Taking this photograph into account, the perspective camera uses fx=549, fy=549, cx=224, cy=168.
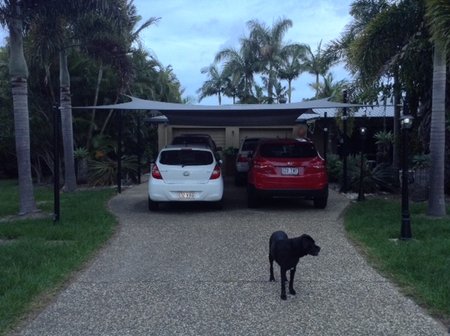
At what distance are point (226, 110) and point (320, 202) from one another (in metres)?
3.03

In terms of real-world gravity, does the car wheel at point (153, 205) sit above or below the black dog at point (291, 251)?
below

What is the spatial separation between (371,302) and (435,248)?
2.44 metres

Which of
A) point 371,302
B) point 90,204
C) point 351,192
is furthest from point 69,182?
point 371,302

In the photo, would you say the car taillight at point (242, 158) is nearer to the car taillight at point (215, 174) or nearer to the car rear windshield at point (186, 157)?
the car rear windshield at point (186, 157)

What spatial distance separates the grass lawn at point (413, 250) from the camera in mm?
5800

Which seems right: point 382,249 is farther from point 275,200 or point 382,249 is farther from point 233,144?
point 233,144

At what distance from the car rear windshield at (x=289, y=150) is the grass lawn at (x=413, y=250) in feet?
5.13

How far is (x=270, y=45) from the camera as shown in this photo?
125ft

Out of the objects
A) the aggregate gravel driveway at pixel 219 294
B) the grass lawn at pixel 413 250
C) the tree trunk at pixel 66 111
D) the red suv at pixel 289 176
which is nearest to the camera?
the aggregate gravel driveway at pixel 219 294

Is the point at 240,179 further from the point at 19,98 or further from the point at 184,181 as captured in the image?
the point at 19,98

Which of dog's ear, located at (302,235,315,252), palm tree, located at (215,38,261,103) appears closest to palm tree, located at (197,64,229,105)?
palm tree, located at (215,38,261,103)

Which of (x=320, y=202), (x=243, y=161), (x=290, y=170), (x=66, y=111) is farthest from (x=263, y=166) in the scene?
(x=66, y=111)

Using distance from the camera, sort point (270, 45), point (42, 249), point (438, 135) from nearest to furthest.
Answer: point (42, 249)
point (438, 135)
point (270, 45)

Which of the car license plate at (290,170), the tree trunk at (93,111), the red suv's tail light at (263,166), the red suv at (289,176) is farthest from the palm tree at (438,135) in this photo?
the tree trunk at (93,111)
